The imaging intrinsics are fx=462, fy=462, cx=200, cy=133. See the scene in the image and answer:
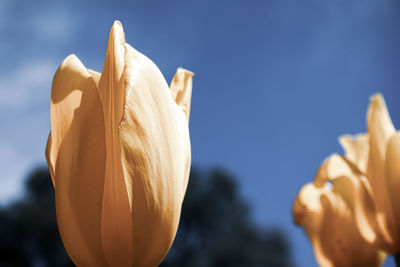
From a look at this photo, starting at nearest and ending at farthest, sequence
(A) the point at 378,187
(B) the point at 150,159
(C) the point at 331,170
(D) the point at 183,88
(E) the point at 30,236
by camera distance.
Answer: (B) the point at 150,159 → (D) the point at 183,88 → (A) the point at 378,187 → (C) the point at 331,170 → (E) the point at 30,236

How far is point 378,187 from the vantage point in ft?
3.67

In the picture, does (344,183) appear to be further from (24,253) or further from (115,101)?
(24,253)

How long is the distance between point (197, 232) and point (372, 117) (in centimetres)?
2136

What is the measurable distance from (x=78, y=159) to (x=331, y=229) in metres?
0.85

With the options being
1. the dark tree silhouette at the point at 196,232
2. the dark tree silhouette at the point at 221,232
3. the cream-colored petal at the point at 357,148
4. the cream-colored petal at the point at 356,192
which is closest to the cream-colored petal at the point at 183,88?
the cream-colored petal at the point at 356,192

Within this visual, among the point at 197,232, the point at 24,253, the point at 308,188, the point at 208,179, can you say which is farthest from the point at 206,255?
the point at 308,188

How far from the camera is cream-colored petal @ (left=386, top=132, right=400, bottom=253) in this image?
109 cm

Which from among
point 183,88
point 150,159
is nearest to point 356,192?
point 183,88

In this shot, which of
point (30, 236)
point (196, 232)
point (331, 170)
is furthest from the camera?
point (196, 232)

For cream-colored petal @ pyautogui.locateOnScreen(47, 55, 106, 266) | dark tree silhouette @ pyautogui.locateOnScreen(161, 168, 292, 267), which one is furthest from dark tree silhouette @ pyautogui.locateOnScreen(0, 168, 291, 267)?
cream-colored petal @ pyautogui.locateOnScreen(47, 55, 106, 266)

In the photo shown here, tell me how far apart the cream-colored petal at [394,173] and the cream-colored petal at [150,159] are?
68 cm

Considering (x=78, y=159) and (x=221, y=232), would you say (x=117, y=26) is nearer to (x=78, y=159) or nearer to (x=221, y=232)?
(x=78, y=159)

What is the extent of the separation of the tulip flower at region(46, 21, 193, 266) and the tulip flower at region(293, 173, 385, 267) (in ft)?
2.34

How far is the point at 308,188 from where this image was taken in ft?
4.33
